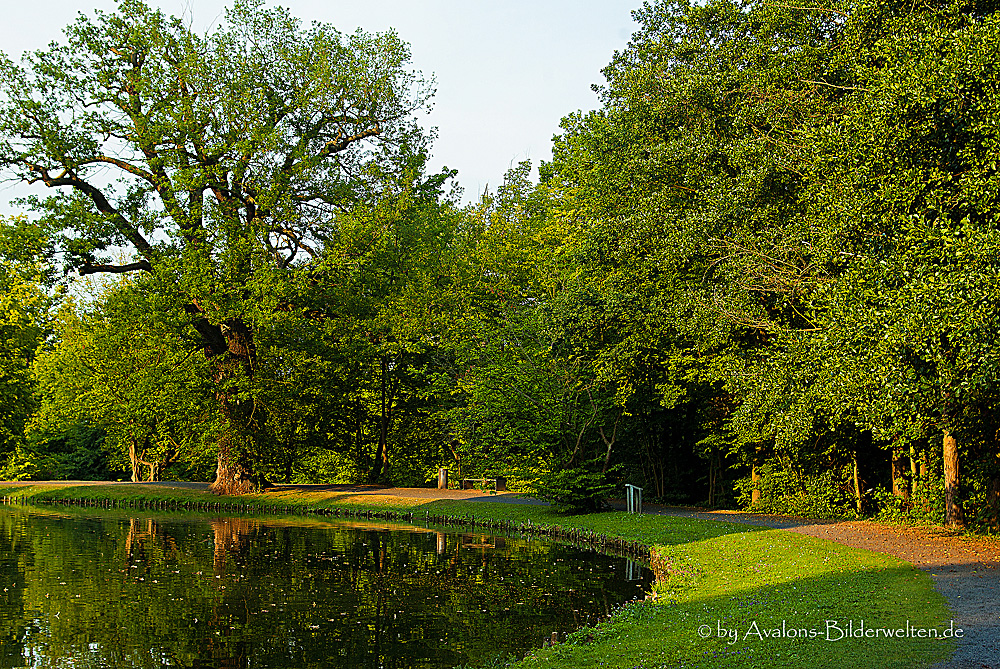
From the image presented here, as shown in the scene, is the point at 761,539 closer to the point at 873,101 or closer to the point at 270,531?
the point at 873,101

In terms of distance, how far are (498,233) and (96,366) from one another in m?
22.1

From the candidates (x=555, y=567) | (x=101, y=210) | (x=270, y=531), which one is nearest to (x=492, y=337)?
(x=270, y=531)

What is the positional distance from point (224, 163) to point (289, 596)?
2250 centimetres

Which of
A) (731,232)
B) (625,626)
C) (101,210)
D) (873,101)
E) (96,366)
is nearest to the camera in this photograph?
(625,626)

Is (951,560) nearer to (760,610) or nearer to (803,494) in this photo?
(760,610)

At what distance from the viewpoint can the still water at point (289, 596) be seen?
38.3 feet

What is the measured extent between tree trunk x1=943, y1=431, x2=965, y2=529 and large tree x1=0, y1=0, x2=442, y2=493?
2256 centimetres

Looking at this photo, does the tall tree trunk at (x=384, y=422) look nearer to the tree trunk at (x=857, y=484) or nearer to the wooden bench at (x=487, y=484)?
the wooden bench at (x=487, y=484)

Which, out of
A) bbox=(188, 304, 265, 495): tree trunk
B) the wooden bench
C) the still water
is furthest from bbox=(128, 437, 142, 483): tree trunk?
the still water

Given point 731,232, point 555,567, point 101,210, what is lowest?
point 555,567

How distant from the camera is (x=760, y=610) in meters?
11.7

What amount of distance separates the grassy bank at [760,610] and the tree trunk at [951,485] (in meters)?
3.86

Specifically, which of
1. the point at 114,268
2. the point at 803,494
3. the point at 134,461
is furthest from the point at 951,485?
the point at 134,461

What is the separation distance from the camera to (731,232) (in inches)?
935
